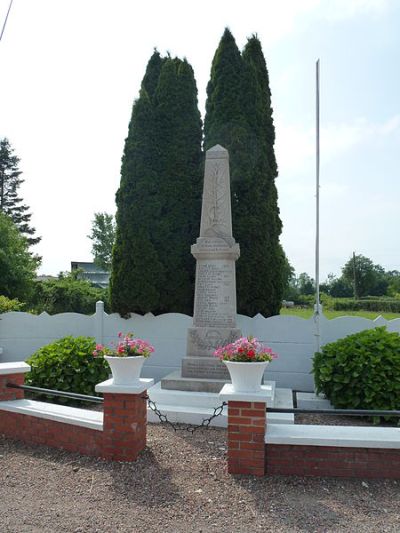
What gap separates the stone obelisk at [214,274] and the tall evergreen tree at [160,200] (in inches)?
71.2

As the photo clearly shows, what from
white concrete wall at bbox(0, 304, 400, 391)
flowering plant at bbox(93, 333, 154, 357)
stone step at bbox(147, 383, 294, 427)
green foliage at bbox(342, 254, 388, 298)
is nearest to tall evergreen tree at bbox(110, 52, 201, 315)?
white concrete wall at bbox(0, 304, 400, 391)

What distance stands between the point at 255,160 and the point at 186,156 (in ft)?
4.83

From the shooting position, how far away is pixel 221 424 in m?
5.77

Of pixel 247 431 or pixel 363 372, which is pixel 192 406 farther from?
pixel 247 431

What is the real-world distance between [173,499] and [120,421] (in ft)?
3.02

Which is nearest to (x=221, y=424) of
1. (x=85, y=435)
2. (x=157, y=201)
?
(x=85, y=435)

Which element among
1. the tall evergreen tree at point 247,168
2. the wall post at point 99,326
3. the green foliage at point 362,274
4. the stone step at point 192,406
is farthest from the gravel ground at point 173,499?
the green foliage at point 362,274

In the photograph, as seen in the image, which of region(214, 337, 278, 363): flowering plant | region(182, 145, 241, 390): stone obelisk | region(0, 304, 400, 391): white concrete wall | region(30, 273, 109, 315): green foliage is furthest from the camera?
region(30, 273, 109, 315): green foliage

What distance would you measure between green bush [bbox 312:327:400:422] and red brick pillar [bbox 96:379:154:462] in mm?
3208

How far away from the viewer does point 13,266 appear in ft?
57.5

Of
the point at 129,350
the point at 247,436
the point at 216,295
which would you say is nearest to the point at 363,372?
the point at 216,295

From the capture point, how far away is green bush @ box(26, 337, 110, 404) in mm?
6426

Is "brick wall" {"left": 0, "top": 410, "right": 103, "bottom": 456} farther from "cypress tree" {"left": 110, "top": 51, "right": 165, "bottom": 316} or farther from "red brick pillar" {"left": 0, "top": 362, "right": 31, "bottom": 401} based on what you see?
"cypress tree" {"left": 110, "top": 51, "right": 165, "bottom": 316}

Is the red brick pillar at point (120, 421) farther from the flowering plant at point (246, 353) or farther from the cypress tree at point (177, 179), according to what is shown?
the cypress tree at point (177, 179)
